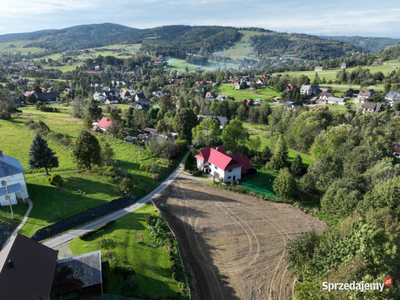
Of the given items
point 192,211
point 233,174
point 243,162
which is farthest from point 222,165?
point 192,211

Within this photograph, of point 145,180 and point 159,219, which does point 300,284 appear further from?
point 145,180

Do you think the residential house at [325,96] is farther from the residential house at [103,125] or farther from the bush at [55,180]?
the bush at [55,180]

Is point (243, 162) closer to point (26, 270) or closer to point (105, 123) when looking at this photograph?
point (26, 270)

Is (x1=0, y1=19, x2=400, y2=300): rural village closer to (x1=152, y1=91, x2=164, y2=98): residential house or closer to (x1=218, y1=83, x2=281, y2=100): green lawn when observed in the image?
(x1=218, y1=83, x2=281, y2=100): green lawn

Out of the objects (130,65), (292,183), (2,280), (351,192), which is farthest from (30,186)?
(130,65)

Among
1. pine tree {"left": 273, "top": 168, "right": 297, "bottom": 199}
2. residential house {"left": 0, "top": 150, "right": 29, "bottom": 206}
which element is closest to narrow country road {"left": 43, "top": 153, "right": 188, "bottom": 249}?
residential house {"left": 0, "top": 150, "right": 29, "bottom": 206}

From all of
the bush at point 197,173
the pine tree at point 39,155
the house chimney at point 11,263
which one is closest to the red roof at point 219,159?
the bush at point 197,173

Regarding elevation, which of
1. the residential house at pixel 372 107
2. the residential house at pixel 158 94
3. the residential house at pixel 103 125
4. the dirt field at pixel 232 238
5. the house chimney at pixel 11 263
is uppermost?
the residential house at pixel 158 94

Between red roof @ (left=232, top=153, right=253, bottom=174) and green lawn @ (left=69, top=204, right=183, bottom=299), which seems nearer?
green lawn @ (left=69, top=204, right=183, bottom=299)
